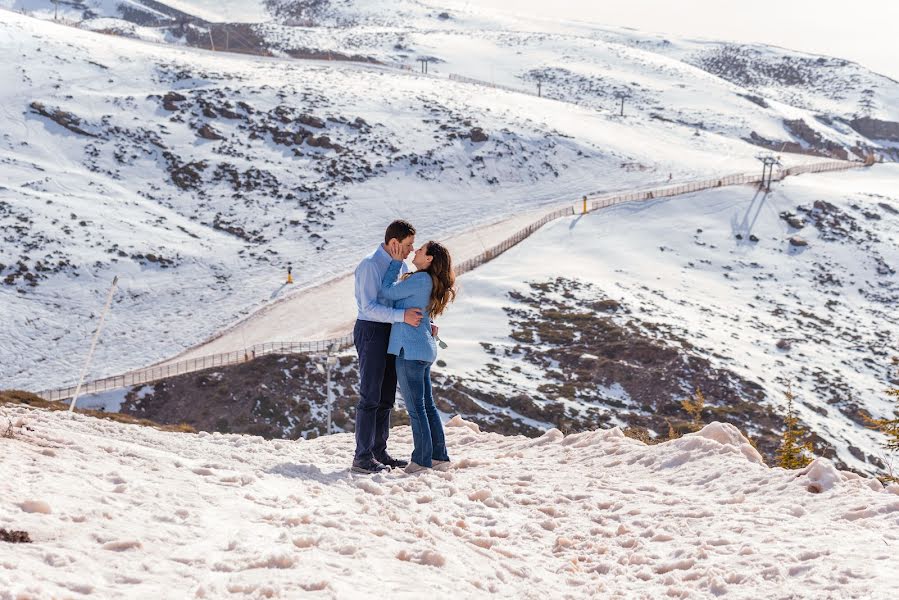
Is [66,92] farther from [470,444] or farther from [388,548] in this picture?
[388,548]

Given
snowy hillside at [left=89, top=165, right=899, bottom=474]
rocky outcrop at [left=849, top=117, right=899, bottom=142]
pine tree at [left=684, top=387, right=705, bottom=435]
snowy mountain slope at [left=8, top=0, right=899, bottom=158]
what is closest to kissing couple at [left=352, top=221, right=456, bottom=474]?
pine tree at [left=684, top=387, right=705, bottom=435]

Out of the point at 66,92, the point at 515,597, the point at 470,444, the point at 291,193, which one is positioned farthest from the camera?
the point at 66,92

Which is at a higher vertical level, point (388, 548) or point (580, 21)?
point (580, 21)

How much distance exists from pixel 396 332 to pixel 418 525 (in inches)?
88.5

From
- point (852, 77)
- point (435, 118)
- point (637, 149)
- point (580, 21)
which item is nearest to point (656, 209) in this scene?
point (637, 149)

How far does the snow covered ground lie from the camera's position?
15.2ft

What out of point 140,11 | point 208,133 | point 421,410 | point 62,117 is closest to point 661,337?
point 421,410

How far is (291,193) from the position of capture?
1911 inches

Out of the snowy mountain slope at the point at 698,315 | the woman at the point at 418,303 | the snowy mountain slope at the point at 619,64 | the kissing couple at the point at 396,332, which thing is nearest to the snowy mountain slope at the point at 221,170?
the snowy mountain slope at the point at 698,315

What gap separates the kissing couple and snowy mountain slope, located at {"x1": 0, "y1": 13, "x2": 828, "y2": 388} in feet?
78.1

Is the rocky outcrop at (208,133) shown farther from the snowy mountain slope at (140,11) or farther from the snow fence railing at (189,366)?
the snowy mountain slope at (140,11)

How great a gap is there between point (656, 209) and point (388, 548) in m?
47.1

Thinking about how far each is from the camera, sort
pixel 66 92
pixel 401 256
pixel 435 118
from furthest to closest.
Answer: pixel 435 118 → pixel 66 92 → pixel 401 256

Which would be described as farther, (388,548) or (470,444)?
(470,444)
